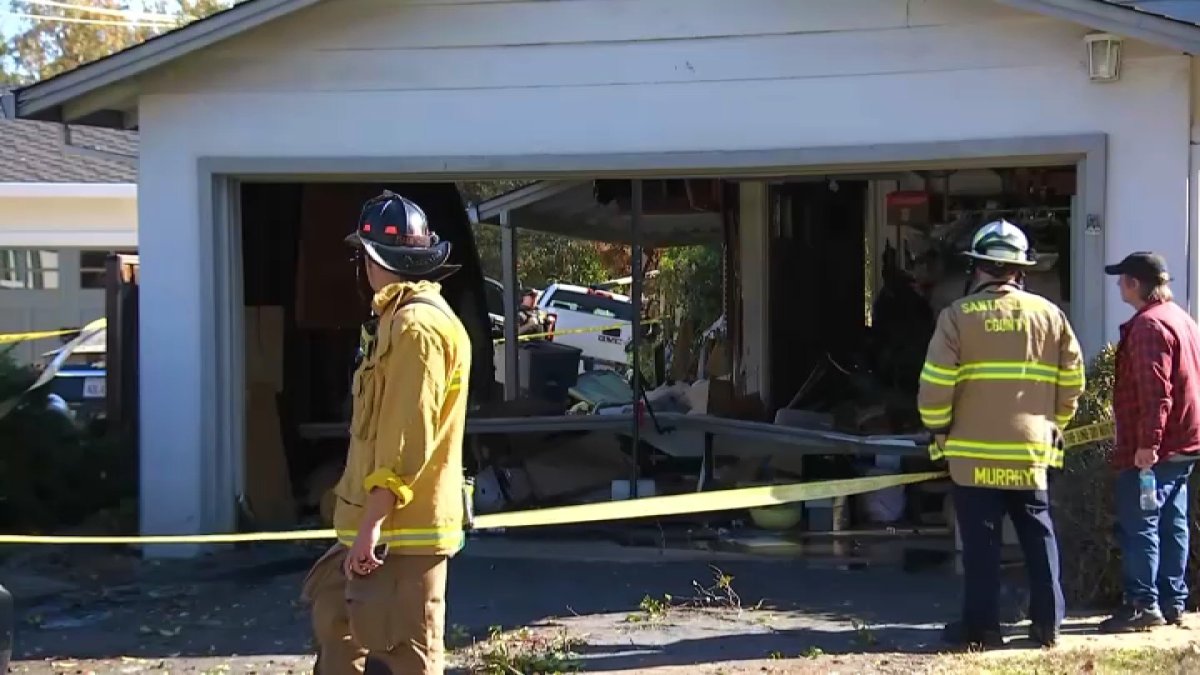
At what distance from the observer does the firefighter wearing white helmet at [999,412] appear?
20.4 ft

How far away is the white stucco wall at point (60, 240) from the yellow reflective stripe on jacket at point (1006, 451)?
40.8 ft

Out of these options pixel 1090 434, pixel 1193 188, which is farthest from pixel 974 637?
pixel 1193 188

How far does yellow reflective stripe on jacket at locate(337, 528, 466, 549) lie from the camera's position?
4.56m

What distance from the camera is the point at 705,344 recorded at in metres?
16.4

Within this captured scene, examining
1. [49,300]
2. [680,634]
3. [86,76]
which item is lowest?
[680,634]

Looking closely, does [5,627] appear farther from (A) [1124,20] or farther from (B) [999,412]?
(A) [1124,20]

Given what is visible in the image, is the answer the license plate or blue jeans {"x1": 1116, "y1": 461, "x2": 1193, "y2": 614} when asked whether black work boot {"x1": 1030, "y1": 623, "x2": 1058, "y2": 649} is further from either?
the license plate

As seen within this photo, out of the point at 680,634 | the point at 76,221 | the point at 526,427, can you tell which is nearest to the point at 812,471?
the point at 526,427

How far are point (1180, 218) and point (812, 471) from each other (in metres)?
3.84

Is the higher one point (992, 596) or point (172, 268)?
point (172, 268)

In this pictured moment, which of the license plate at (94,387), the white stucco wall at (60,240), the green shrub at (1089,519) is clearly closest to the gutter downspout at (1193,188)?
the green shrub at (1089,519)

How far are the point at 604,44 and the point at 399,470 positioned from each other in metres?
5.01

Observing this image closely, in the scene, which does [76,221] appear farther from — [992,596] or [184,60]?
[992,596]

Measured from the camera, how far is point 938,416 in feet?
20.7
